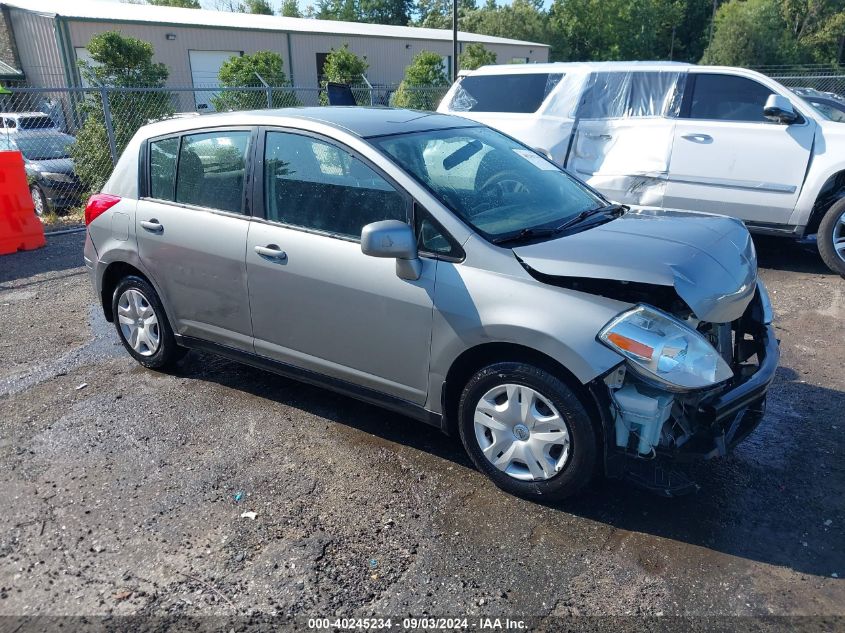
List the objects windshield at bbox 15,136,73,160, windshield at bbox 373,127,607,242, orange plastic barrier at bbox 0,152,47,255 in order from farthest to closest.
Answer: windshield at bbox 15,136,73,160
orange plastic barrier at bbox 0,152,47,255
windshield at bbox 373,127,607,242

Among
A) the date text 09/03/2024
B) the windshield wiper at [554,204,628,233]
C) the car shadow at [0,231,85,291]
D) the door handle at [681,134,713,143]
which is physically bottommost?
the car shadow at [0,231,85,291]

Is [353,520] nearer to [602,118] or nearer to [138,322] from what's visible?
[138,322]

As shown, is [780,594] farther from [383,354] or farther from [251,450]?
[251,450]

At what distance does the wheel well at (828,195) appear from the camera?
6707 mm

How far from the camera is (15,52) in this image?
2761cm

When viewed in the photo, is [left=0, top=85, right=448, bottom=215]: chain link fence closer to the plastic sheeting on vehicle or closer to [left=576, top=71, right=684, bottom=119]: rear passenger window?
the plastic sheeting on vehicle

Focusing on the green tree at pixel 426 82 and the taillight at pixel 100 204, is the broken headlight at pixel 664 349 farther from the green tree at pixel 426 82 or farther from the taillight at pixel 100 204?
the green tree at pixel 426 82

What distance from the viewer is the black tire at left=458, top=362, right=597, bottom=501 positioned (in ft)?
9.84

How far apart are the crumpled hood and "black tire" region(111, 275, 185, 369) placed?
105 inches

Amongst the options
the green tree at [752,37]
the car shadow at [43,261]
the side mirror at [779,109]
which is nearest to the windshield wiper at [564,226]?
the side mirror at [779,109]

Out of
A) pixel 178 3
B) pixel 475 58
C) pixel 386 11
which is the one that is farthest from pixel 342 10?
pixel 475 58

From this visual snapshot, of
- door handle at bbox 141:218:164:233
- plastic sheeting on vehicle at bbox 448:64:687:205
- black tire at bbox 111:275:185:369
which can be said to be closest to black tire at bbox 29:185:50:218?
plastic sheeting on vehicle at bbox 448:64:687:205

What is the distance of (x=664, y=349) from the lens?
2.87 m

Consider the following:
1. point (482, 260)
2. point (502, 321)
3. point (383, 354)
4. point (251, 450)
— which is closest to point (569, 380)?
point (502, 321)
